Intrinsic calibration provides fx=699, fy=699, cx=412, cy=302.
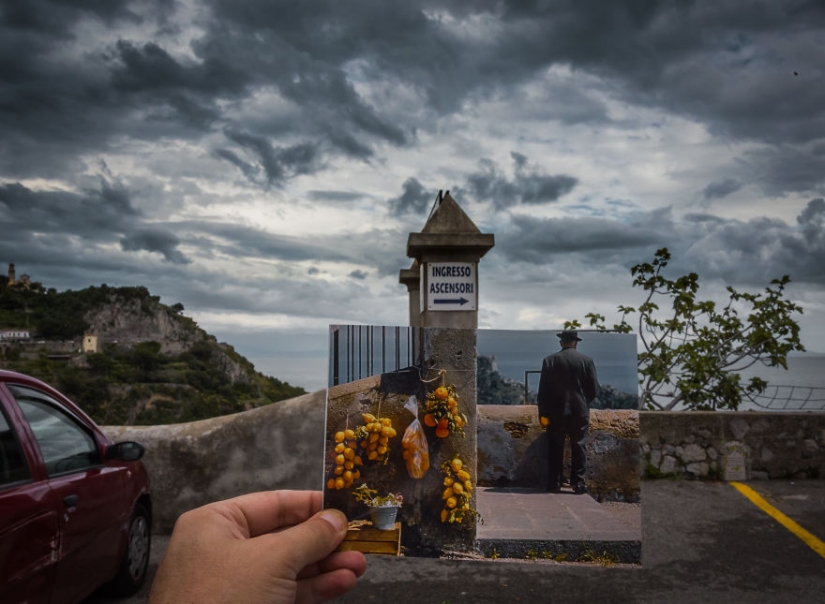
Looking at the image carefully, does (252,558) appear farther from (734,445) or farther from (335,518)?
(734,445)

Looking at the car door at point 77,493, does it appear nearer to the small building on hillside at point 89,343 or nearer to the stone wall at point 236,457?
the stone wall at point 236,457

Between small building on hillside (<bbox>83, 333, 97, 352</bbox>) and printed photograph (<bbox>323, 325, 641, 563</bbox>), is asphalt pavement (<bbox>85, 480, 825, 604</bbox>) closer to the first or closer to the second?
printed photograph (<bbox>323, 325, 641, 563</bbox>)

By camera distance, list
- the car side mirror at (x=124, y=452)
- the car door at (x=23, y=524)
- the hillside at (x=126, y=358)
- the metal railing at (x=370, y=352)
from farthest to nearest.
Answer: the hillside at (x=126, y=358), the car side mirror at (x=124, y=452), the car door at (x=23, y=524), the metal railing at (x=370, y=352)

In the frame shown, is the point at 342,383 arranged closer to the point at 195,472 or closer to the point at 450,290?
the point at 450,290

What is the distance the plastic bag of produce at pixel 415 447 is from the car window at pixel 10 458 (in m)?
1.93

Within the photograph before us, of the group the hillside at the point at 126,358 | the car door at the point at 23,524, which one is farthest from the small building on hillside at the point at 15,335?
the car door at the point at 23,524

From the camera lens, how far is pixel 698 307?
9.30 meters

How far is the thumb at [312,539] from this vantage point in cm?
163

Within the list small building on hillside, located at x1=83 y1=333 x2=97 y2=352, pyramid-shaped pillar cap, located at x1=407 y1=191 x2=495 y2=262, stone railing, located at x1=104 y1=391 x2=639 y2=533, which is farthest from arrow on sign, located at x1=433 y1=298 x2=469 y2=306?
small building on hillside, located at x1=83 y1=333 x2=97 y2=352

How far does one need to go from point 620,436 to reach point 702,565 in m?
3.81

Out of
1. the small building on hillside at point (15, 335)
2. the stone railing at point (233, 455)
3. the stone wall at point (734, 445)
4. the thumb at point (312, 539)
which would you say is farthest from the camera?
the small building on hillside at point (15, 335)

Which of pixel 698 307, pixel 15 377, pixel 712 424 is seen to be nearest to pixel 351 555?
pixel 15 377

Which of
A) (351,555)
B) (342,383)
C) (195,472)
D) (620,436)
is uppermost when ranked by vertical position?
(342,383)

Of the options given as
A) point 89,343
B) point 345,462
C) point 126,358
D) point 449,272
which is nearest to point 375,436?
point 345,462
